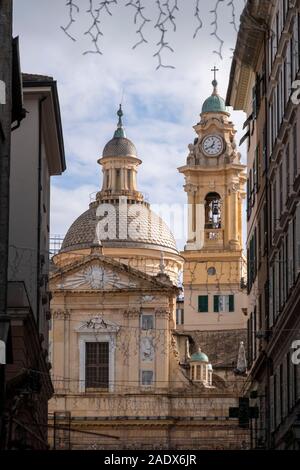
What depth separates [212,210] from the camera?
110 meters

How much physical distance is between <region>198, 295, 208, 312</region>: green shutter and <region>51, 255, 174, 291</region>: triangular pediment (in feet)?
67.3

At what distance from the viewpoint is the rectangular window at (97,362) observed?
88.0 m

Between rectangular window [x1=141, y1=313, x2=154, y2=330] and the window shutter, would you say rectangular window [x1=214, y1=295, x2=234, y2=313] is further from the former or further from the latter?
rectangular window [x1=141, y1=313, x2=154, y2=330]

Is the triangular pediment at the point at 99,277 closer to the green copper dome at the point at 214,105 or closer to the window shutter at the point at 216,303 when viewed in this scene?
the window shutter at the point at 216,303

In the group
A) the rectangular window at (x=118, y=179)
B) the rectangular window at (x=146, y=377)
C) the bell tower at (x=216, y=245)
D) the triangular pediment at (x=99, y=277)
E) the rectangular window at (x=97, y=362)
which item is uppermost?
the rectangular window at (x=118, y=179)

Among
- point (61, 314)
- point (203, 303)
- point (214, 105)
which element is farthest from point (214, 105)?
point (61, 314)

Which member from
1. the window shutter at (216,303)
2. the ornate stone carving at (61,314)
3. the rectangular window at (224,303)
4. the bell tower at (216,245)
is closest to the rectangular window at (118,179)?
the bell tower at (216,245)

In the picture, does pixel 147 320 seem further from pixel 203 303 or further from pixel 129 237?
pixel 203 303

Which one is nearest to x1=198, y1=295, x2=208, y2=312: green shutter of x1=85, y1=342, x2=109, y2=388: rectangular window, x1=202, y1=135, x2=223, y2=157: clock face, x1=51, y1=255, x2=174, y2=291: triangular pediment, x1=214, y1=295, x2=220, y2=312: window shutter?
x1=214, y1=295, x2=220, y2=312: window shutter

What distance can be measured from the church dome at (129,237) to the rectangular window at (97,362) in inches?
717

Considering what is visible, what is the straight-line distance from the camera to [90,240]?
109 meters
